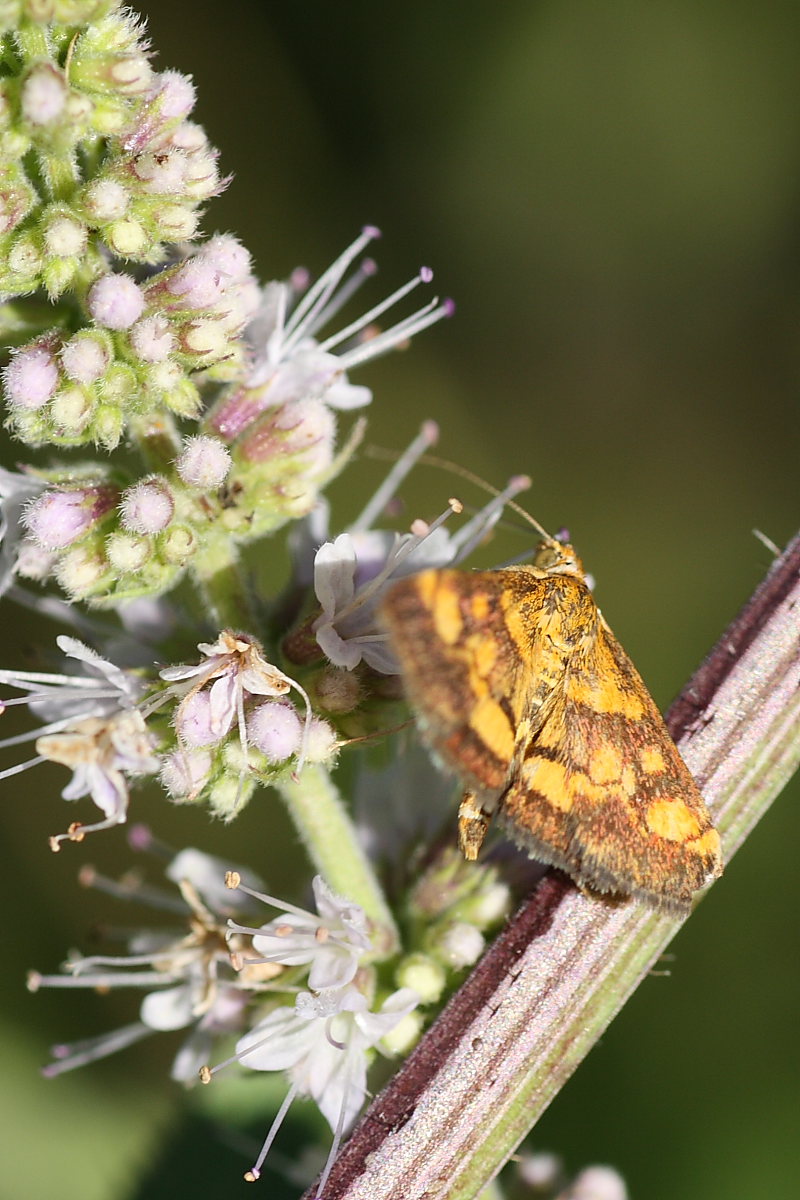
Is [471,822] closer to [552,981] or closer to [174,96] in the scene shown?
[552,981]

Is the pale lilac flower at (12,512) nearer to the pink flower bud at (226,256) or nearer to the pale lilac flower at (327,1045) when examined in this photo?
the pink flower bud at (226,256)

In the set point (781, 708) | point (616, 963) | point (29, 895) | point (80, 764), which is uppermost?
point (781, 708)

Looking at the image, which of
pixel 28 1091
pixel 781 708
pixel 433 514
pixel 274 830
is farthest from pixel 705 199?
pixel 28 1091

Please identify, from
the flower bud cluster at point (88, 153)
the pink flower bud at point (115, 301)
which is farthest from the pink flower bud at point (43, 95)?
the pink flower bud at point (115, 301)

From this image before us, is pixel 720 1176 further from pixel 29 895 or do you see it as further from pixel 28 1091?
pixel 29 895

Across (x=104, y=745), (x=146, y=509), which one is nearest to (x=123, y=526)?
(x=146, y=509)

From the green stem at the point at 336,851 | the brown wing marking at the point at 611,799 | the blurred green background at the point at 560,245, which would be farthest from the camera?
the blurred green background at the point at 560,245

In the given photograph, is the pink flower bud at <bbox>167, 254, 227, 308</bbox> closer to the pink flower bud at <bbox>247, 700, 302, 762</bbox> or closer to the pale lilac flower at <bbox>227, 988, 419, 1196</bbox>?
the pink flower bud at <bbox>247, 700, 302, 762</bbox>
